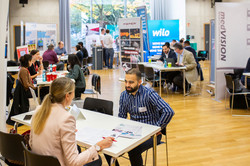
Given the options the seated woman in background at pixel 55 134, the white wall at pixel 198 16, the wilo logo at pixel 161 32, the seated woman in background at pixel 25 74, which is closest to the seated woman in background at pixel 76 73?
the seated woman in background at pixel 25 74

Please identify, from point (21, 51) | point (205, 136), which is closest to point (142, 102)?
point (205, 136)

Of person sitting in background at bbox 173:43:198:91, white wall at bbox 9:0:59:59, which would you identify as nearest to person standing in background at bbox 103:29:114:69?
white wall at bbox 9:0:59:59

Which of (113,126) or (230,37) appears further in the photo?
(230,37)

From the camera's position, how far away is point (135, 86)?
3330 mm

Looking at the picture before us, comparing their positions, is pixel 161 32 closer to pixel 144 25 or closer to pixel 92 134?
pixel 144 25

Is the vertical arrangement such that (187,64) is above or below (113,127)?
above

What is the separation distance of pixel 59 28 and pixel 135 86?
1380 centimetres

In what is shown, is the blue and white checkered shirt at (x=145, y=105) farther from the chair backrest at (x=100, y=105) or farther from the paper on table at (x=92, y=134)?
the paper on table at (x=92, y=134)

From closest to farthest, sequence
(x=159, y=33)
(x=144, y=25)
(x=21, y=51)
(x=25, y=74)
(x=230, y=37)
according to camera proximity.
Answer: (x=25, y=74)
(x=230, y=37)
(x=21, y=51)
(x=144, y=25)
(x=159, y=33)

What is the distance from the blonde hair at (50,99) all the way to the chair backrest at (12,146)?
384 mm

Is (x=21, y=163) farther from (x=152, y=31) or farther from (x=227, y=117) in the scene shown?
(x=152, y=31)

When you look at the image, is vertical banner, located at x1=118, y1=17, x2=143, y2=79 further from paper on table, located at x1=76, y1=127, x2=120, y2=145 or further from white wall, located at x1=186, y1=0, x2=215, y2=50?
white wall, located at x1=186, y1=0, x2=215, y2=50

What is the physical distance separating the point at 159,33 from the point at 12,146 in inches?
461

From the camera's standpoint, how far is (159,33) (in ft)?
44.5
